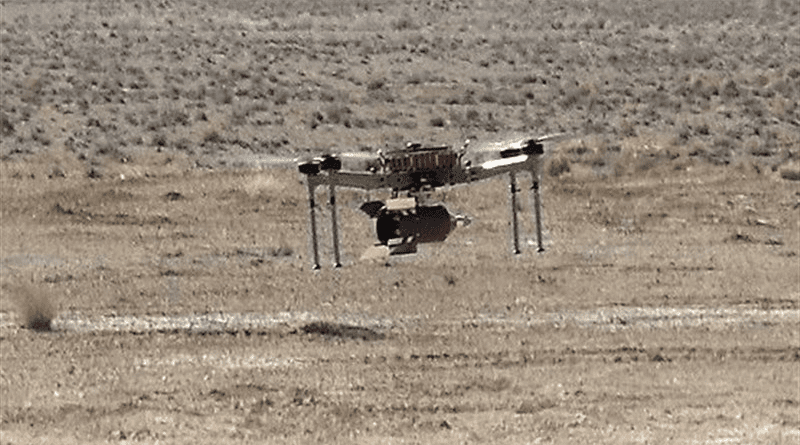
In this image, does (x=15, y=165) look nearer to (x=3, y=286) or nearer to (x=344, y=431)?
(x=3, y=286)

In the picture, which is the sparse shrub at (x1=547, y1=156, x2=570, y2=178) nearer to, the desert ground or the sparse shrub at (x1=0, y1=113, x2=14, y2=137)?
the desert ground

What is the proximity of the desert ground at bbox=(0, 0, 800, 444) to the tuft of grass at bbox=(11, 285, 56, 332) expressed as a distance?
0.10 meters

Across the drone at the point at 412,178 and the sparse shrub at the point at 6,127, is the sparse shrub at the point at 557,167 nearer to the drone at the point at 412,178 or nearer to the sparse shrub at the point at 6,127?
the sparse shrub at the point at 6,127

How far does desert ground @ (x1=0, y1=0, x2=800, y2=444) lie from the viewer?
2650cm

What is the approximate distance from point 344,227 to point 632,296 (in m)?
8.07

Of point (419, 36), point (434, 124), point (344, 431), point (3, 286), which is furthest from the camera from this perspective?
point (419, 36)

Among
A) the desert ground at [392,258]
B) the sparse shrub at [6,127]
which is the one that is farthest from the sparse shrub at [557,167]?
the sparse shrub at [6,127]

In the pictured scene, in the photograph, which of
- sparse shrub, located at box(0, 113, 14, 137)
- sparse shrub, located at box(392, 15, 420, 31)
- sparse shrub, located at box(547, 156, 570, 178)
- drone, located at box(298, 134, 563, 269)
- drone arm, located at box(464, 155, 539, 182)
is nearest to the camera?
drone, located at box(298, 134, 563, 269)

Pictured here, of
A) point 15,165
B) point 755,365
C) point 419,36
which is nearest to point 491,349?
point 755,365

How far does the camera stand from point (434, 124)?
48969mm

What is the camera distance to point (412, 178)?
12.1m

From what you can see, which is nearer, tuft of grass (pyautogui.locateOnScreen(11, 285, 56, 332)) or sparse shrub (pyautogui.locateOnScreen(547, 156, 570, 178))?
tuft of grass (pyautogui.locateOnScreen(11, 285, 56, 332))

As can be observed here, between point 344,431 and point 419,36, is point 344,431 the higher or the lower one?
the lower one

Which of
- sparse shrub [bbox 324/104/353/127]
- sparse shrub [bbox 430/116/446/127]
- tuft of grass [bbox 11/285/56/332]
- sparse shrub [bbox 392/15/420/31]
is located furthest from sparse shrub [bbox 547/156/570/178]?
sparse shrub [bbox 392/15/420/31]
